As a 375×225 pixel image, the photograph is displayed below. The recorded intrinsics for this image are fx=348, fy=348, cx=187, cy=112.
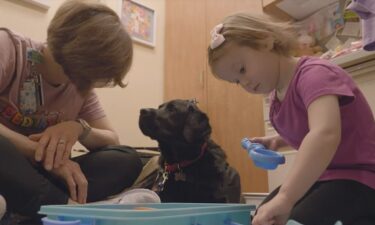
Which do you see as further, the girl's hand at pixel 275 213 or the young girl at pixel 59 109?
the young girl at pixel 59 109

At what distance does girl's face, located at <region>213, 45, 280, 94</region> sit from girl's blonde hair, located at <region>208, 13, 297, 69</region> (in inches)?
0.6

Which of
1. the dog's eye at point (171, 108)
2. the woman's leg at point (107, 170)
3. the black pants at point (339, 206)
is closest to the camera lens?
the black pants at point (339, 206)

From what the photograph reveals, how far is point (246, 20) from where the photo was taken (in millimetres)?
920

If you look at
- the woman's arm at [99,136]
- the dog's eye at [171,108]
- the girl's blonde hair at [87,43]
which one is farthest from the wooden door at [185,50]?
the girl's blonde hair at [87,43]

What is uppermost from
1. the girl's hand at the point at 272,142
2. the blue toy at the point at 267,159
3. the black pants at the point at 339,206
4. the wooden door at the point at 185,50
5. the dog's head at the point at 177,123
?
the wooden door at the point at 185,50

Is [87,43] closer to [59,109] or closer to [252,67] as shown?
[59,109]

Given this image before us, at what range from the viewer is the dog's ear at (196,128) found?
56.1 inches

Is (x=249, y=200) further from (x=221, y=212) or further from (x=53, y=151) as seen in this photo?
(x=221, y=212)

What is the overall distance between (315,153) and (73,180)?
1.95ft

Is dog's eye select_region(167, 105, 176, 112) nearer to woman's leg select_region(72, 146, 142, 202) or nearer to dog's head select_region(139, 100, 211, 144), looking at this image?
dog's head select_region(139, 100, 211, 144)

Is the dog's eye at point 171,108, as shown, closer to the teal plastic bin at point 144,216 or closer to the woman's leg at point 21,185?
the woman's leg at point 21,185

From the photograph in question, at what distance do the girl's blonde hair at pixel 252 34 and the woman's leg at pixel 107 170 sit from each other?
42 cm

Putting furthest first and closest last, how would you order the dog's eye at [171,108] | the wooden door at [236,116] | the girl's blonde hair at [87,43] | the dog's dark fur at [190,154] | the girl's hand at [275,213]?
the wooden door at [236,116] < the dog's eye at [171,108] < the dog's dark fur at [190,154] < the girl's blonde hair at [87,43] < the girl's hand at [275,213]

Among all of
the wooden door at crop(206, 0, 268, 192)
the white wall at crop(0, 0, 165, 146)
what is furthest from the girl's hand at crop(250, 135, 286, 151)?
the white wall at crop(0, 0, 165, 146)
